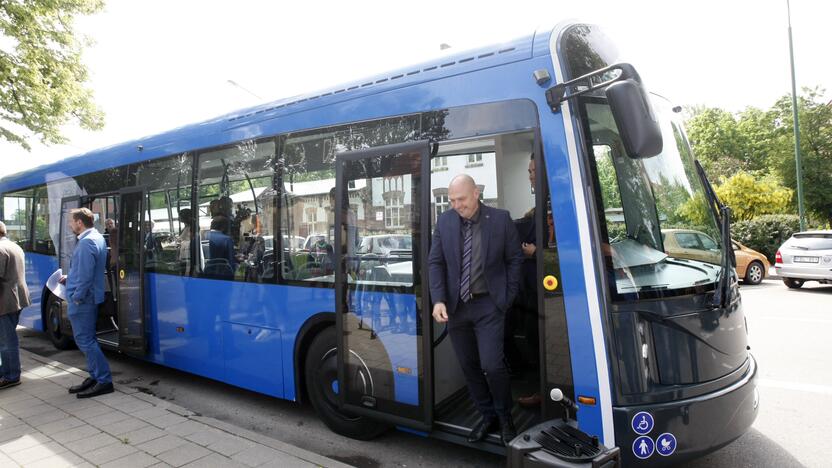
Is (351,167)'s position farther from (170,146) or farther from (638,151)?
(170,146)

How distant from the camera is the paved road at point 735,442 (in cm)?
399

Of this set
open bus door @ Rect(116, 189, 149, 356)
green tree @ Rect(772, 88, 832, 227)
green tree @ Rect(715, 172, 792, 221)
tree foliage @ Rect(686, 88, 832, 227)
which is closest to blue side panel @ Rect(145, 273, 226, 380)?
open bus door @ Rect(116, 189, 149, 356)

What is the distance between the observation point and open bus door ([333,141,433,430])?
377 cm

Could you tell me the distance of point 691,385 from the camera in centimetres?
304

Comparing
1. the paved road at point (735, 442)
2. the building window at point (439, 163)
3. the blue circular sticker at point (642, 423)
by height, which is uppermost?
the building window at point (439, 163)

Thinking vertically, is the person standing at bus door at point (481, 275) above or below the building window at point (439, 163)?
below

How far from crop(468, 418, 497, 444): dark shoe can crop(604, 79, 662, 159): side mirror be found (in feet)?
6.60

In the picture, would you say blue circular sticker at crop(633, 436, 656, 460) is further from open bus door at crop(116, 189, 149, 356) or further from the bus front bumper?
open bus door at crop(116, 189, 149, 356)

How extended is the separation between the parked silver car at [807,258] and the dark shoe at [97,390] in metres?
14.8

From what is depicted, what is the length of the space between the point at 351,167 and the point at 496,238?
1.39 m

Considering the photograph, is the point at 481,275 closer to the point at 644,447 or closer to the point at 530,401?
the point at 530,401

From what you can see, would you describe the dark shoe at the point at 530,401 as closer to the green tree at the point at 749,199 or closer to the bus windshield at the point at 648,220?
the bus windshield at the point at 648,220

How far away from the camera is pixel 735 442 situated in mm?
4117

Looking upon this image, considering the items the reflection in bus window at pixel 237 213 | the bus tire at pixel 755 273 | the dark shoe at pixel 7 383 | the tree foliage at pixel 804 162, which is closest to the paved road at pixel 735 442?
the dark shoe at pixel 7 383
